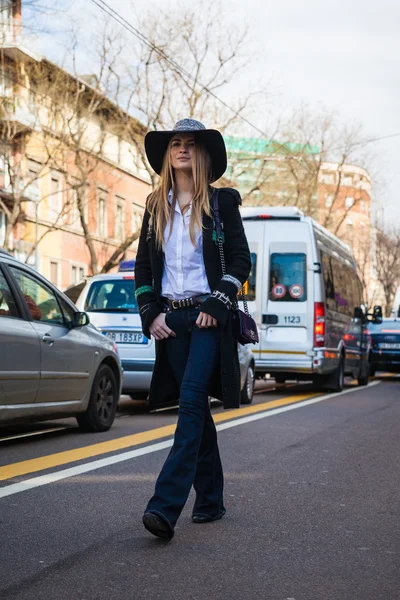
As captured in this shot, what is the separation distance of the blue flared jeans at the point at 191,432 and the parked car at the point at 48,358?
3.06 m

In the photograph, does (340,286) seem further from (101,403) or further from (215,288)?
(215,288)

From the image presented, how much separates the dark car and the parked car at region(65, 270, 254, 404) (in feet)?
39.6

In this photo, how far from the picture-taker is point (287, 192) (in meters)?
44.5

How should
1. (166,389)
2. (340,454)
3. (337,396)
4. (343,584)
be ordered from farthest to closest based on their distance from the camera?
(337,396), (340,454), (166,389), (343,584)

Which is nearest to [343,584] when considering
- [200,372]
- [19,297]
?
[200,372]

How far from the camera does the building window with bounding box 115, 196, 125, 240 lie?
146 ft

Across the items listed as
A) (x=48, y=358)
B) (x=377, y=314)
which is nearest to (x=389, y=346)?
(x=377, y=314)

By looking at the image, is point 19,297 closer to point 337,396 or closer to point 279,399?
point 279,399

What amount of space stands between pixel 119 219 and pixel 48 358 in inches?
1446

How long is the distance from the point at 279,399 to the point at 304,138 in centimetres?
3164

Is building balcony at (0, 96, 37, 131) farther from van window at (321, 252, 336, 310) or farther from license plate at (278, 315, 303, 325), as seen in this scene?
license plate at (278, 315, 303, 325)

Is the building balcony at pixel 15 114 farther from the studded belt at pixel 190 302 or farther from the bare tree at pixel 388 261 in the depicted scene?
the bare tree at pixel 388 261

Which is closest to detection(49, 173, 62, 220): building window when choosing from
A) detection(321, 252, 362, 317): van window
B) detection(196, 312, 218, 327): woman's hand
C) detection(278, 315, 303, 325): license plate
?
detection(321, 252, 362, 317): van window

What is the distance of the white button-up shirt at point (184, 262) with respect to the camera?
4.92 m
